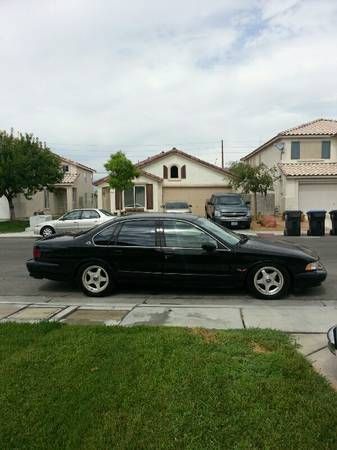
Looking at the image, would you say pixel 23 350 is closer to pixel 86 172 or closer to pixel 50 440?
pixel 50 440

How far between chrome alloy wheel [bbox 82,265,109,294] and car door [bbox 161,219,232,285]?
103 centimetres

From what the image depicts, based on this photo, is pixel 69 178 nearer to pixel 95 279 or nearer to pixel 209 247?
pixel 95 279

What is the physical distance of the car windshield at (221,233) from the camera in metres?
7.54

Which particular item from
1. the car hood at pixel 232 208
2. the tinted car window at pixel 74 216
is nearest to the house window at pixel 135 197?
the car hood at pixel 232 208

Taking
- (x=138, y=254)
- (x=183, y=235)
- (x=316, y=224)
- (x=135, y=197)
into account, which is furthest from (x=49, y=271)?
(x=135, y=197)

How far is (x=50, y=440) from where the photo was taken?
299 centimetres

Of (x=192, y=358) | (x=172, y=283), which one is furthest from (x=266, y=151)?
(x=192, y=358)

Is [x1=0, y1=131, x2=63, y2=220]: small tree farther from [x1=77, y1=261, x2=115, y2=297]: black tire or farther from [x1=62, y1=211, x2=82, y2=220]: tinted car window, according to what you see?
[x1=77, y1=261, x2=115, y2=297]: black tire

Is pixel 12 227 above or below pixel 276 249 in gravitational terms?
below

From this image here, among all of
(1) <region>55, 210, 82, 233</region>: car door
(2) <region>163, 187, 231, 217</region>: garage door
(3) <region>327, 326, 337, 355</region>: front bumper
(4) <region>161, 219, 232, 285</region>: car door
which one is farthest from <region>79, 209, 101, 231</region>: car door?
(3) <region>327, 326, 337, 355</region>: front bumper

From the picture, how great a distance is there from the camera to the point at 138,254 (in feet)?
24.8

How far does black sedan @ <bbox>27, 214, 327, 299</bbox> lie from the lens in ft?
23.8

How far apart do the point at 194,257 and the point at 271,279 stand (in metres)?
1.28

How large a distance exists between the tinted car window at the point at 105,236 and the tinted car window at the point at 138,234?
15 centimetres
